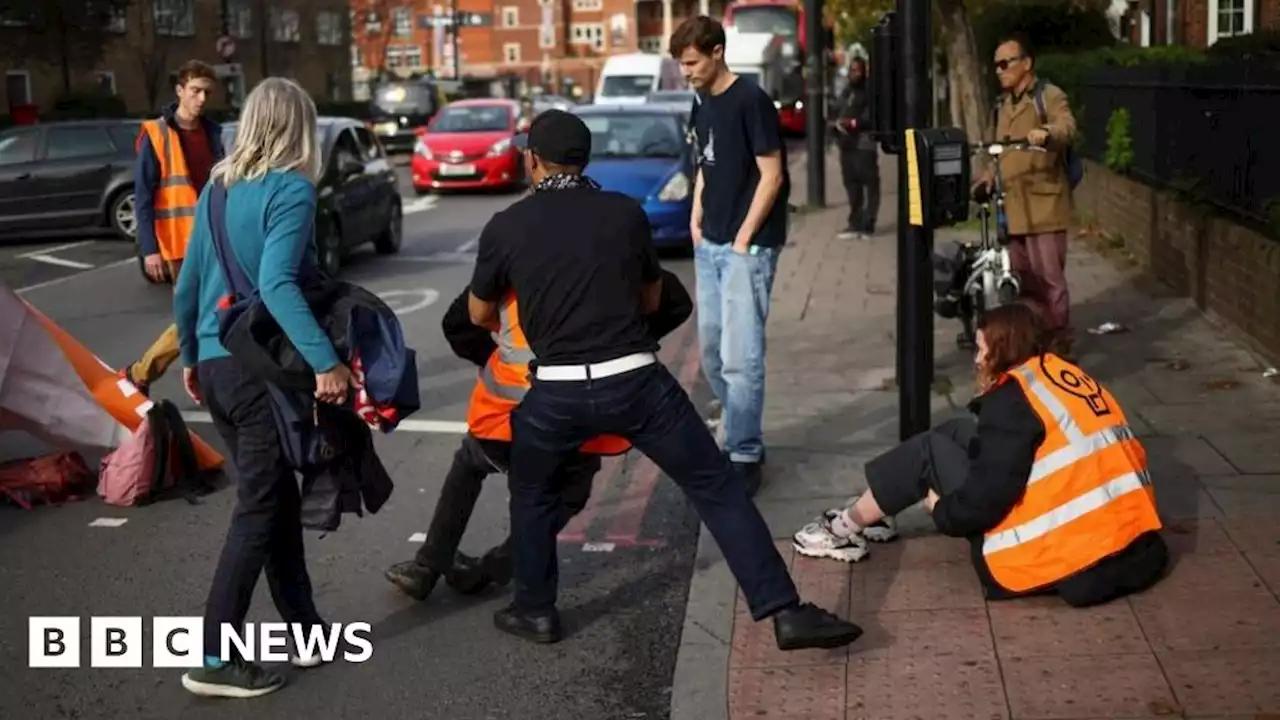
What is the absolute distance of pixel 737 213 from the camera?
6.73 meters

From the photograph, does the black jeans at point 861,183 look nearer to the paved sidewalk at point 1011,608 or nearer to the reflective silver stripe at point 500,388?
the paved sidewalk at point 1011,608

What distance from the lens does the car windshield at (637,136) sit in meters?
17.2

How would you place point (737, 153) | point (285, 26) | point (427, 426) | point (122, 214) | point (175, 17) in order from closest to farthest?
1. point (737, 153)
2. point (427, 426)
3. point (122, 214)
4. point (175, 17)
5. point (285, 26)

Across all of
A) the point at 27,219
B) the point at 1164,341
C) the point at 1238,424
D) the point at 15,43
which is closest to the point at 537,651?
the point at 1238,424

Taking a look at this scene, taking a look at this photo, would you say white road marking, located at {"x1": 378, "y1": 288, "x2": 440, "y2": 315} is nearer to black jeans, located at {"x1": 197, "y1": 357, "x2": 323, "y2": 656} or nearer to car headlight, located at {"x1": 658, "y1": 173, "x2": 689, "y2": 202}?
car headlight, located at {"x1": 658, "y1": 173, "x2": 689, "y2": 202}

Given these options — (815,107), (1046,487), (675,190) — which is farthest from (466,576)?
(815,107)

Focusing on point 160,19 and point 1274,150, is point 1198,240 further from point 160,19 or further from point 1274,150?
point 160,19

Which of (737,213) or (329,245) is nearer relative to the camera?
(737,213)

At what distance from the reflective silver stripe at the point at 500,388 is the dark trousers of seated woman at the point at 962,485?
1261 millimetres

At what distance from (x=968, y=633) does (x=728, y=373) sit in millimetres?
2031

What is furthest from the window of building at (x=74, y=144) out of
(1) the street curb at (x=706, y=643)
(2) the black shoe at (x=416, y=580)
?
(1) the street curb at (x=706, y=643)

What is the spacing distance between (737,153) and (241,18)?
157 ft

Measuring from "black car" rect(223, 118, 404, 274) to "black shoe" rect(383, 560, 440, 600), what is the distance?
29.7ft

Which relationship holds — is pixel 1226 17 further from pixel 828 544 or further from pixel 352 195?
pixel 828 544
